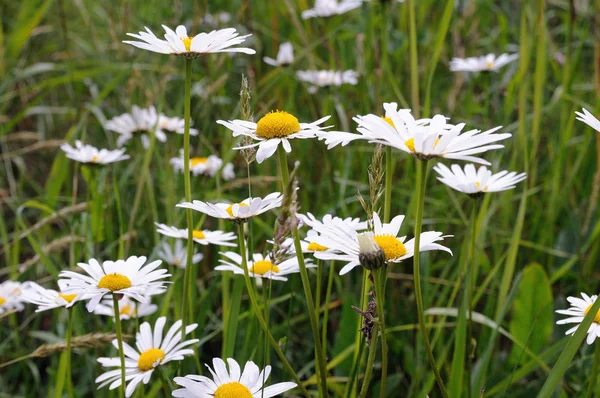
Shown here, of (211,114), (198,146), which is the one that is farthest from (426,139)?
(211,114)

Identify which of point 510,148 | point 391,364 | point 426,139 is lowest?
point 391,364

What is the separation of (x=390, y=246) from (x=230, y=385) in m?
0.29

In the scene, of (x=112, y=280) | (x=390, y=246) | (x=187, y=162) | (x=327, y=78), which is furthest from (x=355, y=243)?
(x=327, y=78)

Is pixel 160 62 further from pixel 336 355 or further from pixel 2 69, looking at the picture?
pixel 336 355

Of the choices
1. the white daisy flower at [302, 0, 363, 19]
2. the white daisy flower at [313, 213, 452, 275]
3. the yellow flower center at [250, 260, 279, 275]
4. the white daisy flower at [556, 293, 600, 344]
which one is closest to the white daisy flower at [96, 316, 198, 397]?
the yellow flower center at [250, 260, 279, 275]

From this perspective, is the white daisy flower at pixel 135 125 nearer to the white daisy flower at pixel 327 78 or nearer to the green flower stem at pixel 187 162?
the white daisy flower at pixel 327 78

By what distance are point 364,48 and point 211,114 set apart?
0.65 m

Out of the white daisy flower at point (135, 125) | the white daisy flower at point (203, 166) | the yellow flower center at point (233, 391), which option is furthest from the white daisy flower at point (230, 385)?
the white daisy flower at point (135, 125)

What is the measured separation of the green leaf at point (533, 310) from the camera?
1543 millimetres

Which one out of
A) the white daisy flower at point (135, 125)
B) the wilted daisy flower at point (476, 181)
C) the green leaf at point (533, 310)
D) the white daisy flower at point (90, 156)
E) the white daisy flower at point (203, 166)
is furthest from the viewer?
the white daisy flower at point (135, 125)

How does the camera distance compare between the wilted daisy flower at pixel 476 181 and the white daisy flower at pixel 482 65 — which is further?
the white daisy flower at pixel 482 65

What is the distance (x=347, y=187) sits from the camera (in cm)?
213

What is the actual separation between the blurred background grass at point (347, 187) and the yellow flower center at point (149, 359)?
0.60 feet

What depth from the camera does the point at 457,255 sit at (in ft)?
6.24
